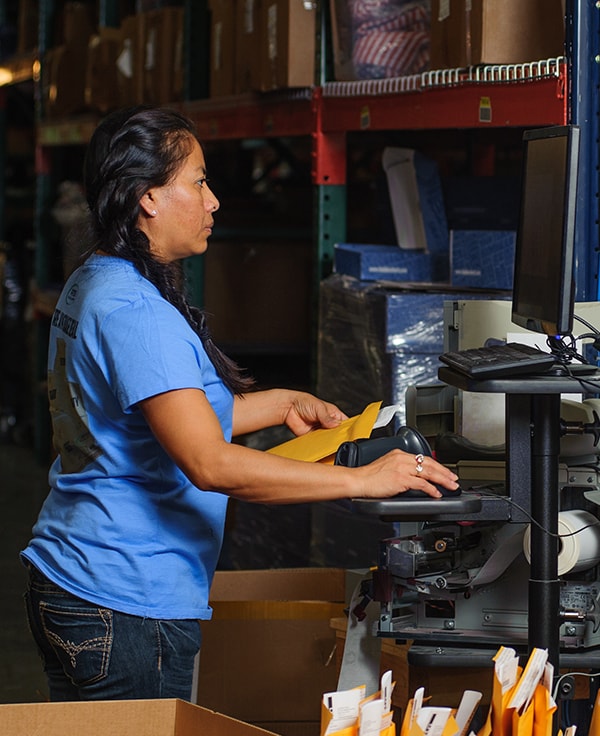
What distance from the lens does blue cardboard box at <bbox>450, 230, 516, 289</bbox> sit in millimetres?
3830

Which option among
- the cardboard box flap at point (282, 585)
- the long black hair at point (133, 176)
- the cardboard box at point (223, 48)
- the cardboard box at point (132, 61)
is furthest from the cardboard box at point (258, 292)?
the long black hair at point (133, 176)

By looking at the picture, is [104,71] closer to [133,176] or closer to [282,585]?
[282,585]

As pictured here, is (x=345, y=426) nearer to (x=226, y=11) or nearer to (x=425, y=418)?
(x=425, y=418)

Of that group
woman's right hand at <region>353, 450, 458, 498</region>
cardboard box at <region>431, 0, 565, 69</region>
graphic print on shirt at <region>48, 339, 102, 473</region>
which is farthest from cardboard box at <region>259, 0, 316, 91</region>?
woman's right hand at <region>353, 450, 458, 498</region>

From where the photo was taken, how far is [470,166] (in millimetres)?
5375

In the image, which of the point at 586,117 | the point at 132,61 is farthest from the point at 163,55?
the point at 586,117

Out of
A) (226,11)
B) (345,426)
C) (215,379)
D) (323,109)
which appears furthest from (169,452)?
(226,11)

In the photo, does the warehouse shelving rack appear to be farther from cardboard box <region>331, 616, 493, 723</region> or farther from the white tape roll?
cardboard box <region>331, 616, 493, 723</region>

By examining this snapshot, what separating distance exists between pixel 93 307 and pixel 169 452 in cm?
29

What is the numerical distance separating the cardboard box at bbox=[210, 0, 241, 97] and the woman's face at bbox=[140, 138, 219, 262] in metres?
2.79

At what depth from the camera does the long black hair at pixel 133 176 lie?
7.29ft

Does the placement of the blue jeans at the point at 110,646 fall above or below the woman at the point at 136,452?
below

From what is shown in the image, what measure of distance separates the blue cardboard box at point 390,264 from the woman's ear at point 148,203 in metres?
1.89

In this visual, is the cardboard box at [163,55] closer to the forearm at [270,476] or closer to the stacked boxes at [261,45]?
the stacked boxes at [261,45]
